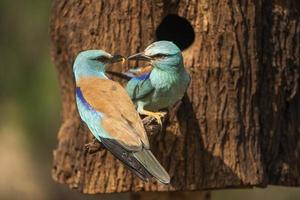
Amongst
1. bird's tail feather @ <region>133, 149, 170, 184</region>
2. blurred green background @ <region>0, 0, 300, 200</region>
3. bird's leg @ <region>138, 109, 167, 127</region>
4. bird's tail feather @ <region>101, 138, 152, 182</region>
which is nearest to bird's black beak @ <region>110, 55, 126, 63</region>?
bird's leg @ <region>138, 109, 167, 127</region>

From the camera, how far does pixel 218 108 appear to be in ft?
21.3

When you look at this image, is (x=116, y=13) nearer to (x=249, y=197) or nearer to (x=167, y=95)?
(x=167, y=95)

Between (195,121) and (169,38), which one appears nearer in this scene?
(195,121)

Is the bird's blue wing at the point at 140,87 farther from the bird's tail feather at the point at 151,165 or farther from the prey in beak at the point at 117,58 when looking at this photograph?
the bird's tail feather at the point at 151,165

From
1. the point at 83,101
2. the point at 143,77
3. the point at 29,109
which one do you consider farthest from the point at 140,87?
the point at 29,109

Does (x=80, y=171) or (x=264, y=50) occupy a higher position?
(x=264, y=50)

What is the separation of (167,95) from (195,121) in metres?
0.59

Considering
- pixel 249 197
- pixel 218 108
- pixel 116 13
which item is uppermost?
pixel 116 13

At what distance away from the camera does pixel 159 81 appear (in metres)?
5.93

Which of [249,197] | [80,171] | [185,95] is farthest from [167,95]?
[249,197]

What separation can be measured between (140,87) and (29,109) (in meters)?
4.59

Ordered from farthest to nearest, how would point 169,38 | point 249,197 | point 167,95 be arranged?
point 249,197 → point 169,38 → point 167,95

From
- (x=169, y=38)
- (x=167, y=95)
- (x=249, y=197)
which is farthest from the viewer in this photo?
(x=249, y=197)

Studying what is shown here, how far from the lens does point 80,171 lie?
663 centimetres
